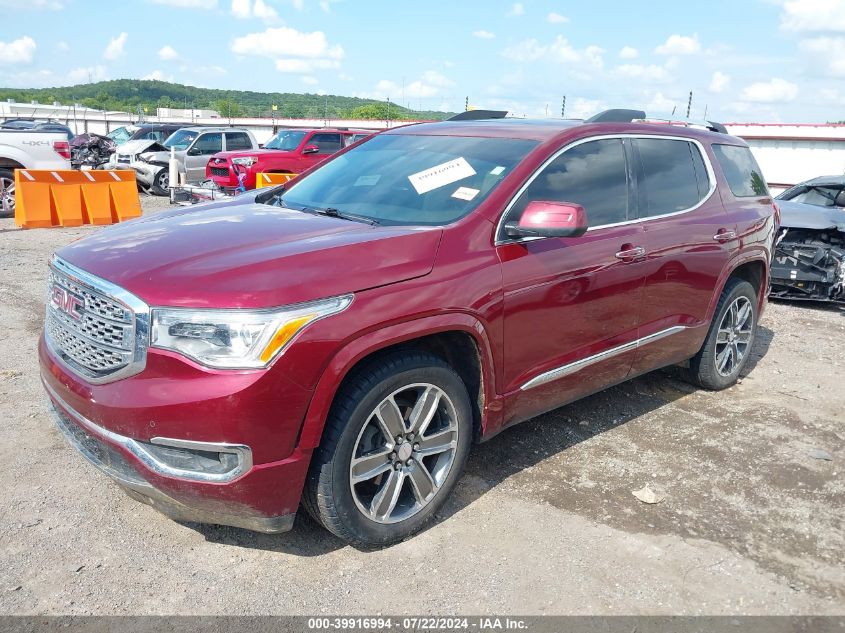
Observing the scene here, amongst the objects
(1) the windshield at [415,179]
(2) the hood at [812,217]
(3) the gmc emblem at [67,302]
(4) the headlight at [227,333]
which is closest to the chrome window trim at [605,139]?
(1) the windshield at [415,179]

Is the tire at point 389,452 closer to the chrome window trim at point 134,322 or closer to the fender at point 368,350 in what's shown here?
the fender at point 368,350

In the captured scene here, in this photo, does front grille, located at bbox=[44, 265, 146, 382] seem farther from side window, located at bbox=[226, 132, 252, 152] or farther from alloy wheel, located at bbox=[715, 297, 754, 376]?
side window, located at bbox=[226, 132, 252, 152]

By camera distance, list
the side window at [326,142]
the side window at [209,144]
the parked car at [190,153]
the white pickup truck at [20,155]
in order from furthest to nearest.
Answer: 1. the side window at [209,144]
2. the parked car at [190,153]
3. the side window at [326,142]
4. the white pickup truck at [20,155]

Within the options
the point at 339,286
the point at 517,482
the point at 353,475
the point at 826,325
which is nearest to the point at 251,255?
the point at 339,286

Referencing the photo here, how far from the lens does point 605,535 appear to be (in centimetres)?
333

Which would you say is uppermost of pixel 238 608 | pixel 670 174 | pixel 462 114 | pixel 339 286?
pixel 462 114

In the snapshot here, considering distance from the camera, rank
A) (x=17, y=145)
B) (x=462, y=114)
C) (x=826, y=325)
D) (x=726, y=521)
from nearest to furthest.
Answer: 1. (x=726, y=521)
2. (x=462, y=114)
3. (x=826, y=325)
4. (x=17, y=145)

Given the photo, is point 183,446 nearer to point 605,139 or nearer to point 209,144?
point 605,139

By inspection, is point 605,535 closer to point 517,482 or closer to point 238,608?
point 517,482

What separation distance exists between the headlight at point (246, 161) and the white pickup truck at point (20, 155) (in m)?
3.39

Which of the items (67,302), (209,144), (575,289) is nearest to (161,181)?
(209,144)

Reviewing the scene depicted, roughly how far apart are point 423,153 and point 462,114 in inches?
45.8

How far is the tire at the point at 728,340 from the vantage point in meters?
5.07

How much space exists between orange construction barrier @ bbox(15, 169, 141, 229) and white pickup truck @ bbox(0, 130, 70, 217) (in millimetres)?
880
